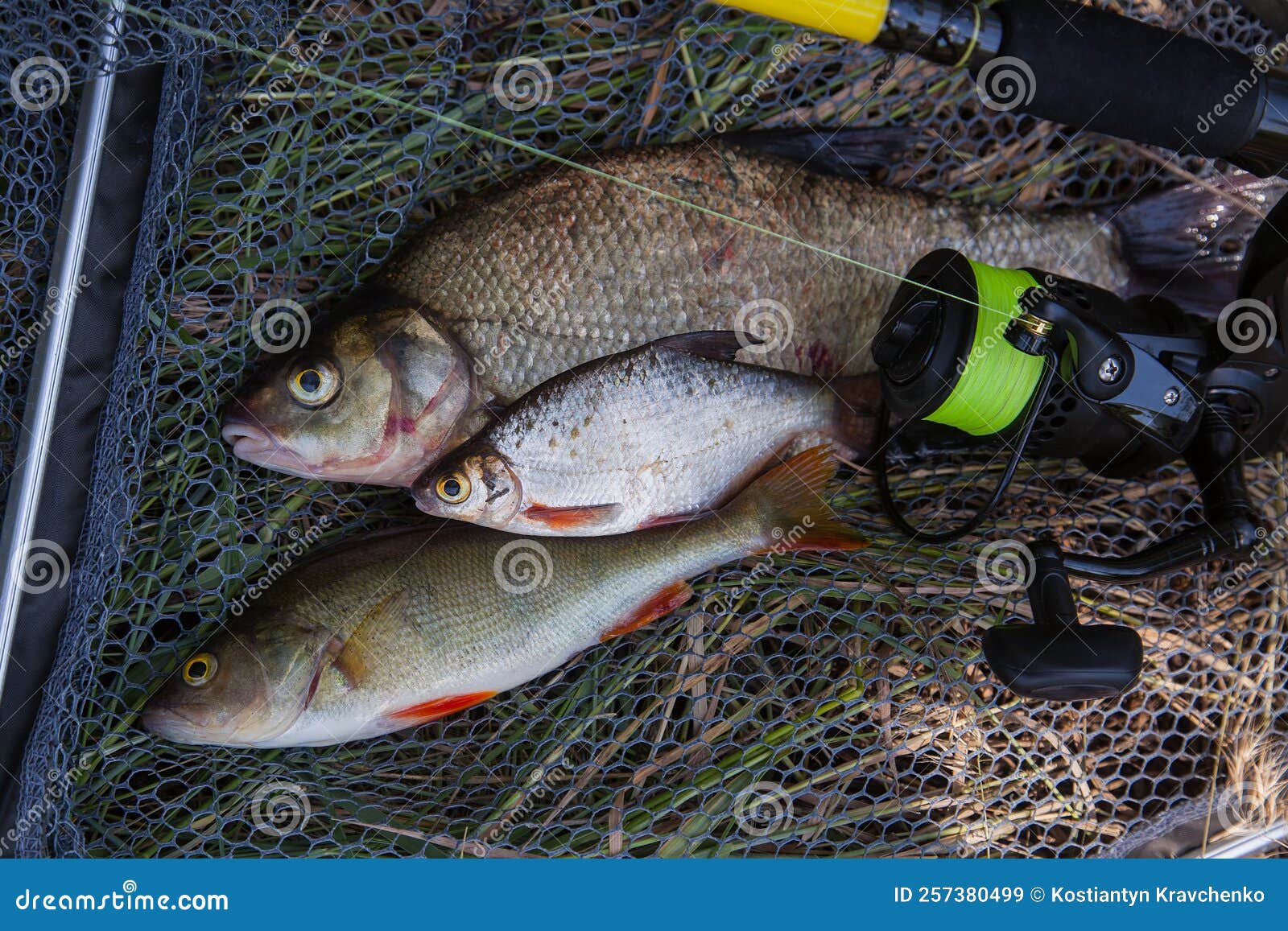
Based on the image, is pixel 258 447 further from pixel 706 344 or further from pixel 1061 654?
pixel 1061 654

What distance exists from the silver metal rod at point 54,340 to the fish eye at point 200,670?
1.08ft

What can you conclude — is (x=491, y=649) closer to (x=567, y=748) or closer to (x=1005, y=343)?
(x=567, y=748)

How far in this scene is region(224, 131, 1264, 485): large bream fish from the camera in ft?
6.27

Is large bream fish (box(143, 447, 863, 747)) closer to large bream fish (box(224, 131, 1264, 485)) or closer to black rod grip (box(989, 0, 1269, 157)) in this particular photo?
large bream fish (box(224, 131, 1264, 485))

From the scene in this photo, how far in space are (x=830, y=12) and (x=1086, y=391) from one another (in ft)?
2.72

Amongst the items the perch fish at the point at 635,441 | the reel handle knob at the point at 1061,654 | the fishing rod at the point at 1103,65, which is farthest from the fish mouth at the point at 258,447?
the reel handle knob at the point at 1061,654

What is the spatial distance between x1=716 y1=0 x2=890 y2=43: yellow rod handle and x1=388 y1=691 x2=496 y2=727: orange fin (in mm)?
1432

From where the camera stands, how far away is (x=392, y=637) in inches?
74.0

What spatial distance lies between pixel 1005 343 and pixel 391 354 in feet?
3.95

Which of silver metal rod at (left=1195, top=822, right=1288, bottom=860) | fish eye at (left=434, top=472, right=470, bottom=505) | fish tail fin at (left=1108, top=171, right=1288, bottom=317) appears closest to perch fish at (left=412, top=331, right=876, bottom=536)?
fish eye at (left=434, top=472, right=470, bottom=505)

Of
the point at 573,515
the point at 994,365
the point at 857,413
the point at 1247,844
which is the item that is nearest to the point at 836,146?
the point at 857,413

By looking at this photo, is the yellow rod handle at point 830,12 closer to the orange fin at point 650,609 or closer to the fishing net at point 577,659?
the fishing net at point 577,659

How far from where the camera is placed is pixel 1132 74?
1785mm

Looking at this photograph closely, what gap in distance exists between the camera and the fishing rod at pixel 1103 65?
Answer: 172 centimetres
